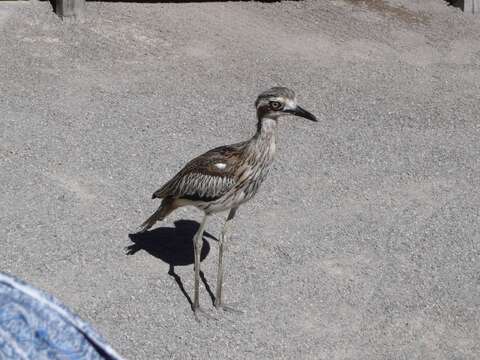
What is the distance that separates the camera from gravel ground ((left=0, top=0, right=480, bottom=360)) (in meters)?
6.94

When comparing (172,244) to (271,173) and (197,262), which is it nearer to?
(197,262)

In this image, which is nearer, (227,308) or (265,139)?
(265,139)

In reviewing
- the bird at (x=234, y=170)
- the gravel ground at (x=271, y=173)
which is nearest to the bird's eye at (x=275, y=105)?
the bird at (x=234, y=170)

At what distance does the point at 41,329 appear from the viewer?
4.19 metres

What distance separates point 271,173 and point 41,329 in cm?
487

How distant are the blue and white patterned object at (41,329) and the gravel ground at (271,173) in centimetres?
227

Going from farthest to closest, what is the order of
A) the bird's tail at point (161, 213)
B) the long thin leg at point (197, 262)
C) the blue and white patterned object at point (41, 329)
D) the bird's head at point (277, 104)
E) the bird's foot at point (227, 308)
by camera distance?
the bird's tail at point (161, 213) < the bird's foot at point (227, 308) < the long thin leg at point (197, 262) < the bird's head at point (277, 104) < the blue and white patterned object at point (41, 329)

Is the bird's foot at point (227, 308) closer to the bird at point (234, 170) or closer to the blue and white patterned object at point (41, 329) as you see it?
the bird at point (234, 170)

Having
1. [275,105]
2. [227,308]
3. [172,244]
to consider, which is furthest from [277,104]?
[172,244]

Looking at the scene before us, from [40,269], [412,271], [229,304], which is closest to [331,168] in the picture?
[412,271]

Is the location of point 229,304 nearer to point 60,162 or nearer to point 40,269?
point 40,269

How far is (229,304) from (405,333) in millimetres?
1329

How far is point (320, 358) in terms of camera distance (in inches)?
258

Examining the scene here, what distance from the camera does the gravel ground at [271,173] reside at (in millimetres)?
6941
